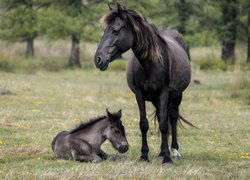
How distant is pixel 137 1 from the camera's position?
4075 centimetres

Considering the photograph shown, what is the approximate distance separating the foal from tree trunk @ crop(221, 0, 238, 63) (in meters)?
36.4

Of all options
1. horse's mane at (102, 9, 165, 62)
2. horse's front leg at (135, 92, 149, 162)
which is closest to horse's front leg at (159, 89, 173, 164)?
horse's front leg at (135, 92, 149, 162)

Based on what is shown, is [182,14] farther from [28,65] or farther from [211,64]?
[28,65]

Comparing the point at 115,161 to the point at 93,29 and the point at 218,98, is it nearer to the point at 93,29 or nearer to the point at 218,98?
the point at 218,98

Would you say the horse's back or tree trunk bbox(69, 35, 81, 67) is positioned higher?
the horse's back

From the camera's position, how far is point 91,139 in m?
11.4

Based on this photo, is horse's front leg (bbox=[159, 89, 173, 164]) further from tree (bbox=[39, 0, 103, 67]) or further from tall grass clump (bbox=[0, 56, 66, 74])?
tree (bbox=[39, 0, 103, 67])

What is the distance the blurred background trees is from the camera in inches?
1654

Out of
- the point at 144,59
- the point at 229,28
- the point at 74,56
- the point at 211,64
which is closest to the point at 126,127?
the point at 144,59

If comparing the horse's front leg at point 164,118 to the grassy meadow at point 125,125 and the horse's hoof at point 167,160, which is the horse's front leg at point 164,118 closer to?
the horse's hoof at point 167,160

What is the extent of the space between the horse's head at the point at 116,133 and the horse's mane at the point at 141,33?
126 cm

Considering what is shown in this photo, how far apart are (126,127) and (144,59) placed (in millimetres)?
5840

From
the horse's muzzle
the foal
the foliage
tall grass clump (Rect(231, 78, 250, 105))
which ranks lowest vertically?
the foliage

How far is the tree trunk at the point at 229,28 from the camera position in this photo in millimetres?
47397
